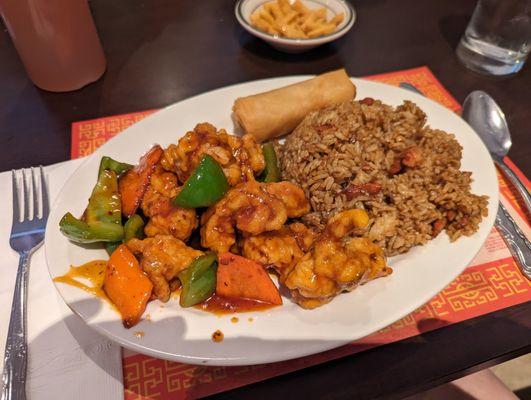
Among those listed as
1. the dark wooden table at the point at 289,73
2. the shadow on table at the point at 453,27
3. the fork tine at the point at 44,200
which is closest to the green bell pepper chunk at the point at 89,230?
the fork tine at the point at 44,200

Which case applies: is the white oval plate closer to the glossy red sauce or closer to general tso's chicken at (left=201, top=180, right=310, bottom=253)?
the glossy red sauce

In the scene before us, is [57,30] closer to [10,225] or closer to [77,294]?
[10,225]

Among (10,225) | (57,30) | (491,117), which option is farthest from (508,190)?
(57,30)

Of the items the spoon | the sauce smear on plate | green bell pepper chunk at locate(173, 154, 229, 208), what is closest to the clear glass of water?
the spoon

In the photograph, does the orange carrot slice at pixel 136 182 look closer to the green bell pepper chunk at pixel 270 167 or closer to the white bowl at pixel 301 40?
the green bell pepper chunk at pixel 270 167

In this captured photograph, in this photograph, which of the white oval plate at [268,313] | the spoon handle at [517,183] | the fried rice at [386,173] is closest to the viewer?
the white oval plate at [268,313]
